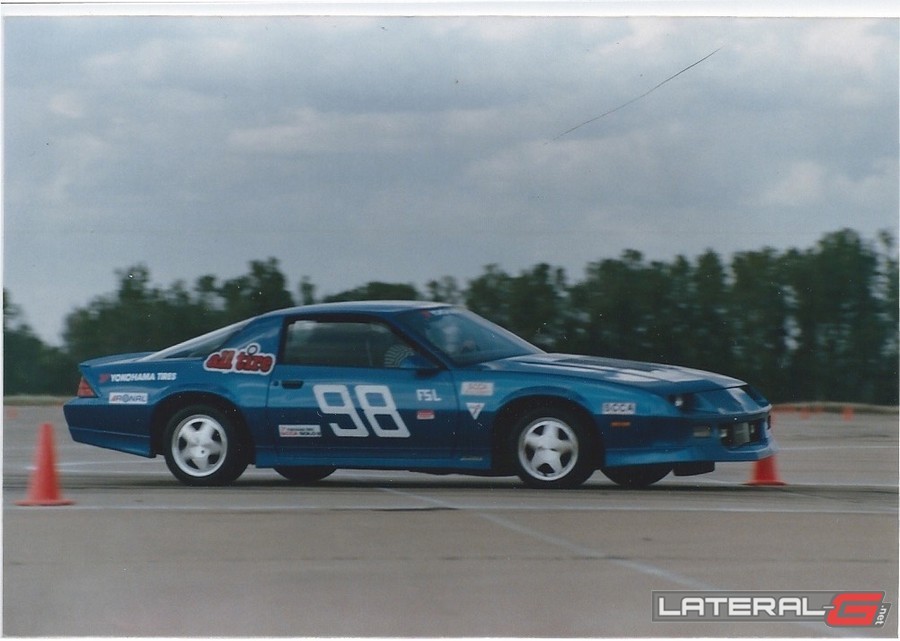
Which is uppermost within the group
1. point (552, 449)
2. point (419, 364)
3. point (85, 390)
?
point (419, 364)

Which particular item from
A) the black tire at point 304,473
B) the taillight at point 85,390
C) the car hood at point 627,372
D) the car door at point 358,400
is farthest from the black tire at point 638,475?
the taillight at point 85,390

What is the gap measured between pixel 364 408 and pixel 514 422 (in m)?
0.97

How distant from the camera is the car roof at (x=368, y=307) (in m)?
9.56

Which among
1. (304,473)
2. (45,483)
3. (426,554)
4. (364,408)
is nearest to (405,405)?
(364,408)

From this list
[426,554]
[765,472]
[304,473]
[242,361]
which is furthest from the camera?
[304,473]

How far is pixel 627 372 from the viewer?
9.45 m

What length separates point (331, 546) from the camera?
7715mm

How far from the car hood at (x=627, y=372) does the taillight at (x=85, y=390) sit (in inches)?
108

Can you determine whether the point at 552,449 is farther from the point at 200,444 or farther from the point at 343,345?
the point at 200,444

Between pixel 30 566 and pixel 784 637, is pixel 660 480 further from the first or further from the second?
pixel 30 566

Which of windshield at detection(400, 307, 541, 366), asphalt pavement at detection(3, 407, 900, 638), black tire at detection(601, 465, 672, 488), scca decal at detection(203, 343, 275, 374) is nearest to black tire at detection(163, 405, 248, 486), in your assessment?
asphalt pavement at detection(3, 407, 900, 638)

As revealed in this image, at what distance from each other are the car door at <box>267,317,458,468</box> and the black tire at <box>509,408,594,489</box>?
0.44 meters

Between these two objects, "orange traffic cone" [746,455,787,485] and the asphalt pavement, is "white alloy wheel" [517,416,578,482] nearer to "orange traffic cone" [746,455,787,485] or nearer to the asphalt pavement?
the asphalt pavement

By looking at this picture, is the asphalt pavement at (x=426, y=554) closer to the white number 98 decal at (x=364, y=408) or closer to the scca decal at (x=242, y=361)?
the white number 98 decal at (x=364, y=408)
